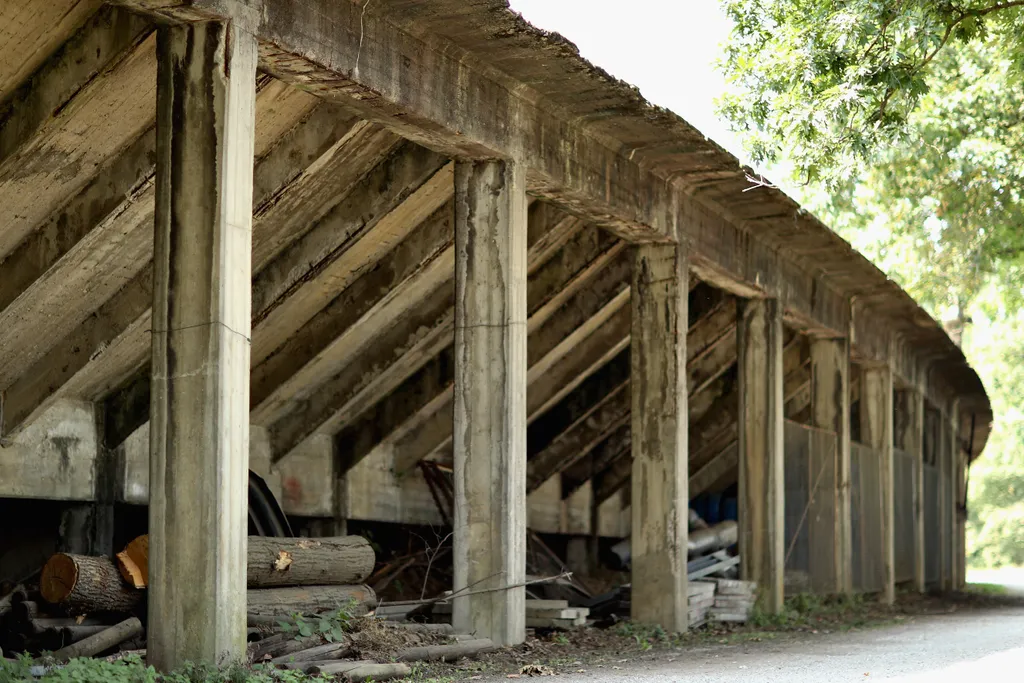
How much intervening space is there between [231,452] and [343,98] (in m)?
2.76

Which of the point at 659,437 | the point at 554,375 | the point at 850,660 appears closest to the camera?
the point at 850,660

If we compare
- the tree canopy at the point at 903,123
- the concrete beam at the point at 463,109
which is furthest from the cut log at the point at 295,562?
the tree canopy at the point at 903,123

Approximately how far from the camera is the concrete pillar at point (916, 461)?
23953mm

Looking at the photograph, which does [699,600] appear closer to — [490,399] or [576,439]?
[576,439]

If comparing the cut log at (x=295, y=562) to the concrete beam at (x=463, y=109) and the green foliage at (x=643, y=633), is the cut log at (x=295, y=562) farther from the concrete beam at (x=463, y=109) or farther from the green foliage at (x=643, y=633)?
the concrete beam at (x=463, y=109)

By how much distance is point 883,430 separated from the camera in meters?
21.5

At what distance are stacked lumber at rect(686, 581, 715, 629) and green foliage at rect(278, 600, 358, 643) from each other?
500cm

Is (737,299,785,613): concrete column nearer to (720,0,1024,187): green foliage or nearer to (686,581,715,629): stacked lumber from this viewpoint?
(686,581,715,629): stacked lumber

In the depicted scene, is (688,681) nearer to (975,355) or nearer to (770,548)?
(770,548)

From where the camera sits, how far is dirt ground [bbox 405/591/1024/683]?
366 inches

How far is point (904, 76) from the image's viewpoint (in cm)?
1100

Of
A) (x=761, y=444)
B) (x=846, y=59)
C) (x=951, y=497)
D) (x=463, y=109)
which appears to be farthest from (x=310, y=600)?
(x=951, y=497)

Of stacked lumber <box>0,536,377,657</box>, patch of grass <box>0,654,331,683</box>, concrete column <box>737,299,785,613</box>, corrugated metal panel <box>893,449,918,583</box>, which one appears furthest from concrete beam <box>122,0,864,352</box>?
corrugated metal panel <box>893,449,918,583</box>

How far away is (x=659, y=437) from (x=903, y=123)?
3716 mm
